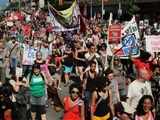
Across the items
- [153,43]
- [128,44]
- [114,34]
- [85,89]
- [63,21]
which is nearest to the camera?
[85,89]

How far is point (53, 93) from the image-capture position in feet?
57.2

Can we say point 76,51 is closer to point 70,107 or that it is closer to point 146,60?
point 146,60

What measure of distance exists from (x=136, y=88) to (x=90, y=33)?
17.9 m

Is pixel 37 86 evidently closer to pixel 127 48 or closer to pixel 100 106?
pixel 100 106

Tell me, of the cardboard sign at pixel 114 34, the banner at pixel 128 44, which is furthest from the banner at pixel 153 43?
the banner at pixel 128 44

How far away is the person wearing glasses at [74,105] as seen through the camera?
38.7 ft

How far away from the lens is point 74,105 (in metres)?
11.8

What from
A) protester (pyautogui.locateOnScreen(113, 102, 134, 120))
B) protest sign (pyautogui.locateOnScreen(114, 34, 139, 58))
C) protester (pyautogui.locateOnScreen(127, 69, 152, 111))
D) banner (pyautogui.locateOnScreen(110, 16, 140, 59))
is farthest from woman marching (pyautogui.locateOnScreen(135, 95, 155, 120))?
protest sign (pyautogui.locateOnScreen(114, 34, 139, 58))

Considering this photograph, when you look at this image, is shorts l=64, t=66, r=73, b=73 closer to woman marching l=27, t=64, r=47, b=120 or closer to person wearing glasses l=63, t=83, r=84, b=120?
woman marching l=27, t=64, r=47, b=120

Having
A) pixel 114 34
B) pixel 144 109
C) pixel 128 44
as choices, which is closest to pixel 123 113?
pixel 144 109

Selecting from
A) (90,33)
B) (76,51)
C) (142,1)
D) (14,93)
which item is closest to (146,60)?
(14,93)

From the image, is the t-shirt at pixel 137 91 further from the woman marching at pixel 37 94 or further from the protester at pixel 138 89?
the woman marching at pixel 37 94

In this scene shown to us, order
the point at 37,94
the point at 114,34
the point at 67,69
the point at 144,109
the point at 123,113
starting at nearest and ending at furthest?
the point at 144,109 < the point at 123,113 < the point at 37,94 < the point at 114,34 < the point at 67,69

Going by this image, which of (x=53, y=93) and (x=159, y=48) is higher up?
(x=159, y=48)
